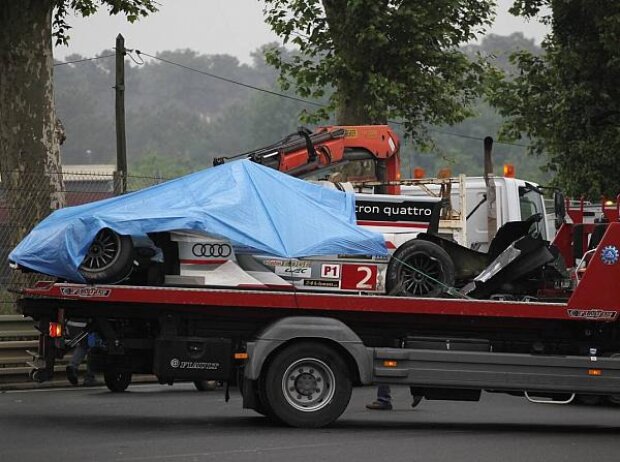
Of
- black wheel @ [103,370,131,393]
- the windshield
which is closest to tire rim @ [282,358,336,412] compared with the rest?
black wheel @ [103,370,131,393]

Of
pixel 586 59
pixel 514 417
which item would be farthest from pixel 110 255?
pixel 586 59

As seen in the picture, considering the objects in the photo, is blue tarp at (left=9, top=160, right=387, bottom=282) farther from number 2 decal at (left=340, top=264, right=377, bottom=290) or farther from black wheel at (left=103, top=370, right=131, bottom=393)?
Result: black wheel at (left=103, top=370, right=131, bottom=393)

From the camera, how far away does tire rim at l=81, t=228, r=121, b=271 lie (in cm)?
1316

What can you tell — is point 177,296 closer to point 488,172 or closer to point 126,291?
point 126,291

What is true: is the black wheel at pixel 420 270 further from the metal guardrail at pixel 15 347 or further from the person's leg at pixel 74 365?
the metal guardrail at pixel 15 347

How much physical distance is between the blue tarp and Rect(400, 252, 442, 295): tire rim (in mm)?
330

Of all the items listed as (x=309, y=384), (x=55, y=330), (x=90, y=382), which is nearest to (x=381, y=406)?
(x=309, y=384)

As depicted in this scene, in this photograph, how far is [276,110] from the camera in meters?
120

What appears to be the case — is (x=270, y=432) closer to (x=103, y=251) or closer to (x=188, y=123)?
(x=103, y=251)

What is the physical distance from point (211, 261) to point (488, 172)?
210 inches

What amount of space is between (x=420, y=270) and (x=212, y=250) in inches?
87.5

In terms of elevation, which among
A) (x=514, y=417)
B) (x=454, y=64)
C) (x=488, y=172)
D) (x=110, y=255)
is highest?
(x=454, y=64)

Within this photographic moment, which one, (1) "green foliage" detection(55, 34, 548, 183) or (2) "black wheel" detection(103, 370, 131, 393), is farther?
(1) "green foliage" detection(55, 34, 548, 183)

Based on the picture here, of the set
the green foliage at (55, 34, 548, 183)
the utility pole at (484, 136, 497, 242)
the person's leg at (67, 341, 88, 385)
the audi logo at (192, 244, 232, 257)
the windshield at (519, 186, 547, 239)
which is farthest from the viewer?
the green foliage at (55, 34, 548, 183)
